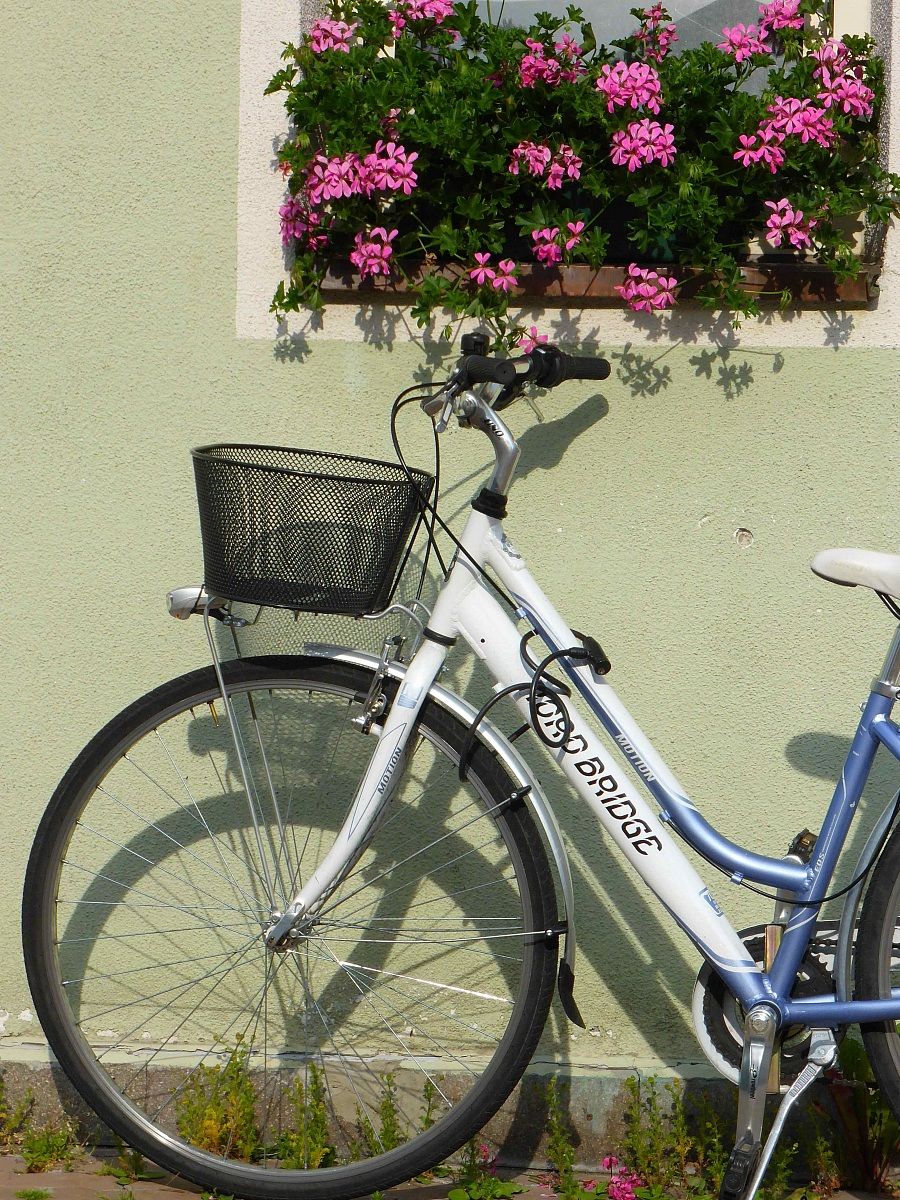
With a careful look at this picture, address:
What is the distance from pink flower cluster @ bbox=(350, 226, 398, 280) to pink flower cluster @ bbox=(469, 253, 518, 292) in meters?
0.20

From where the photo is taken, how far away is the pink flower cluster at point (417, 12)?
2.85 meters

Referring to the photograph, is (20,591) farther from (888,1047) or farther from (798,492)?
(888,1047)

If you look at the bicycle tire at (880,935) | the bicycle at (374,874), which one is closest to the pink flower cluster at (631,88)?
the bicycle at (374,874)

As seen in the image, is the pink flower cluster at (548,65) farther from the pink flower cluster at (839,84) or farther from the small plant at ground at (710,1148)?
the small plant at ground at (710,1148)

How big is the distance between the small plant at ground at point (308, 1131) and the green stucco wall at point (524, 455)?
2.13 feet

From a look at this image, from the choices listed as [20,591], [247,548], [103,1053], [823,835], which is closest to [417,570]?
[247,548]

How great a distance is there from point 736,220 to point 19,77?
1764 mm

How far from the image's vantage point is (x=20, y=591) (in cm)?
309

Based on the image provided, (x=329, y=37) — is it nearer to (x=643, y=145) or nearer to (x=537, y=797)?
(x=643, y=145)

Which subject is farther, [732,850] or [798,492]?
[798,492]

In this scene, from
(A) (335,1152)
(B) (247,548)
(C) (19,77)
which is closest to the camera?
(B) (247,548)

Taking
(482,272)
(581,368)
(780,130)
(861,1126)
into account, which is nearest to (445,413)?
(581,368)

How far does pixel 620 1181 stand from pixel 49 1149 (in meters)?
1.30

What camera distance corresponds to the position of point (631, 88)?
2.77 m
